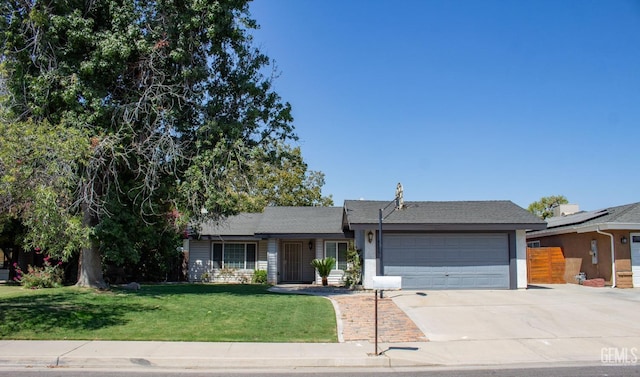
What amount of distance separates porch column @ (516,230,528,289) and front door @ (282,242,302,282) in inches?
451

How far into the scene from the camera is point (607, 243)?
19.7 metres

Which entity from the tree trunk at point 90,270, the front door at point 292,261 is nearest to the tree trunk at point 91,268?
the tree trunk at point 90,270

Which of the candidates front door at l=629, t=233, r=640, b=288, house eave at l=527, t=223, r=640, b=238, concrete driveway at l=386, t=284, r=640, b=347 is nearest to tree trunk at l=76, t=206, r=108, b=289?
concrete driveway at l=386, t=284, r=640, b=347

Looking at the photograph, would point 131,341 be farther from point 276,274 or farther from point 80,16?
point 276,274

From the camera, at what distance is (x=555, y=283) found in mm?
21406

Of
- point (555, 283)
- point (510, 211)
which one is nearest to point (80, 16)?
point (510, 211)

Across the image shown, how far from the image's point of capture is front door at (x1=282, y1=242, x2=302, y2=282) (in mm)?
25969

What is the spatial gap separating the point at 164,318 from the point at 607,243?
17318mm

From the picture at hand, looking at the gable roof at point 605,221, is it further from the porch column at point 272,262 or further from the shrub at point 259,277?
the shrub at point 259,277

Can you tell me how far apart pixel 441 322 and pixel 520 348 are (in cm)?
243

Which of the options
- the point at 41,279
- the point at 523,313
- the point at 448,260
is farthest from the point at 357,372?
the point at 41,279

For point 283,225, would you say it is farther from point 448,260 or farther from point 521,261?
point 521,261

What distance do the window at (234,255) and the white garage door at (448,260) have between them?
9.49 metres

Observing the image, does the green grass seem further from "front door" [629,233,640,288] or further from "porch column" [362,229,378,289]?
"front door" [629,233,640,288]
